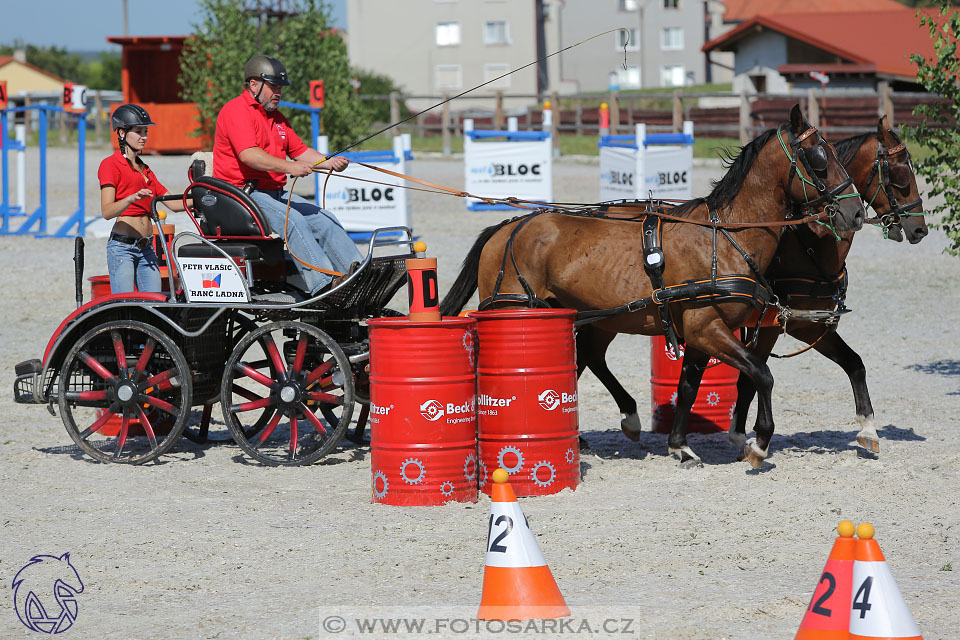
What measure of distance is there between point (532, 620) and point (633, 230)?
137 inches

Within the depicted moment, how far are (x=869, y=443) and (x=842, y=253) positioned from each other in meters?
1.22

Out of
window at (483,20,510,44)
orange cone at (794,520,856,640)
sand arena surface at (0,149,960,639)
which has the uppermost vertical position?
window at (483,20,510,44)

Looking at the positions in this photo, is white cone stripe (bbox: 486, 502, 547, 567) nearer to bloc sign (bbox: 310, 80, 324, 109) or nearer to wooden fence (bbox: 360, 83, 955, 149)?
bloc sign (bbox: 310, 80, 324, 109)

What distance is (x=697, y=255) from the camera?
739 cm

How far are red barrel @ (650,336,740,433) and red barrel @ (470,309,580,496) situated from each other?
185 centimetres

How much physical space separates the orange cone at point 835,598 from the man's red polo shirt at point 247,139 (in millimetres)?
4729

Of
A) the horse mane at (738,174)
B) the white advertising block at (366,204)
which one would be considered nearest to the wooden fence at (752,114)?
the white advertising block at (366,204)

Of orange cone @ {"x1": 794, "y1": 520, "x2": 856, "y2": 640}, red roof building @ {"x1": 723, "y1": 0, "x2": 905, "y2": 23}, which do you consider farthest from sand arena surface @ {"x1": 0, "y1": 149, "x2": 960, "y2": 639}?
red roof building @ {"x1": 723, "y1": 0, "x2": 905, "y2": 23}

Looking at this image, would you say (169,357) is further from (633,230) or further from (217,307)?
(633,230)

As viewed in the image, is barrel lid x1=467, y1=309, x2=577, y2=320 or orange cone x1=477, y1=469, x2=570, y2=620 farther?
barrel lid x1=467, y1=309, x2=577, y2=320

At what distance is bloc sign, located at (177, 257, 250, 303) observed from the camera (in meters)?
7.66

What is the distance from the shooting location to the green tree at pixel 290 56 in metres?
23.4

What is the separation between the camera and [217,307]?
25.3 feet

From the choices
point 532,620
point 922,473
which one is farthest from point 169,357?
point 922,473
